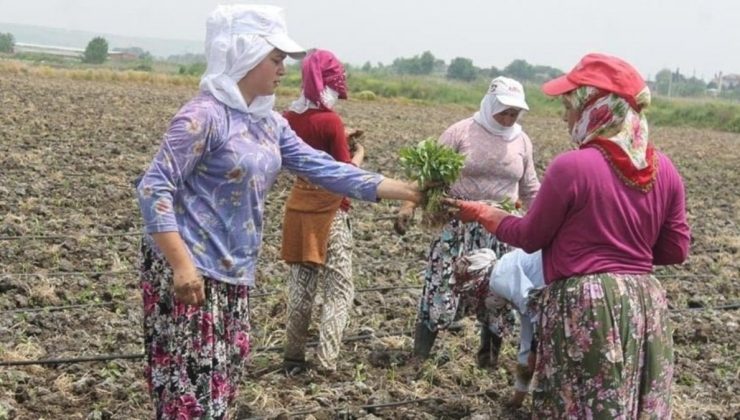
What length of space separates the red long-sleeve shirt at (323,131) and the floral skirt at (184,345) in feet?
5.78

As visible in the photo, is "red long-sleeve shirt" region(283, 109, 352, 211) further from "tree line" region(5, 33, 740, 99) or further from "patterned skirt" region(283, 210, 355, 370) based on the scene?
"tree line" region(5, 33, 740, 99)

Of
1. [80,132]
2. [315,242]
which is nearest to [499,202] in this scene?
[315,242]

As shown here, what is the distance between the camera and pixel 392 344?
576cm

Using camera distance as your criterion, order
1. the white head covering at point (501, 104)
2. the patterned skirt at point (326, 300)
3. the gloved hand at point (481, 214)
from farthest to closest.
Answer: the patterned skirt at point (326, 300)
the white head covering at point (501, 104)
the gloved hand at point (481, 214)

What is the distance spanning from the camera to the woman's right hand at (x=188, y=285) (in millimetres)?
2936

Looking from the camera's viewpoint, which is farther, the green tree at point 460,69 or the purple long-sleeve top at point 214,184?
the green tree at point 460,69

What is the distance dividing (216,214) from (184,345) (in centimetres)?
44

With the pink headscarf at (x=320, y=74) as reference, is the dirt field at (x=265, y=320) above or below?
below

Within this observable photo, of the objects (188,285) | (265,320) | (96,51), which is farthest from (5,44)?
(188,285)

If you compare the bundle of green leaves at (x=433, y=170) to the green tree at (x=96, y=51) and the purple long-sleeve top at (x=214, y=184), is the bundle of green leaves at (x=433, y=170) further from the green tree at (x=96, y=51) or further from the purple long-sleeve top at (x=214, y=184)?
the green tree at (x=96, y=51)

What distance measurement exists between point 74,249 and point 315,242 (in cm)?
336

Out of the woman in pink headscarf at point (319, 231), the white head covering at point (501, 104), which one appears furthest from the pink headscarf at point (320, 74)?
the white head covering at point (501, 104)

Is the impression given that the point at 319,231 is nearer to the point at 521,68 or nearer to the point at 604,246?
the point at 604,246

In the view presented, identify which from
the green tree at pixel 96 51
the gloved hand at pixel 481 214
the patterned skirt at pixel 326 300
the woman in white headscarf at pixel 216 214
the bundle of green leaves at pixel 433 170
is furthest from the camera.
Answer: the green tree at pixel 96 51
